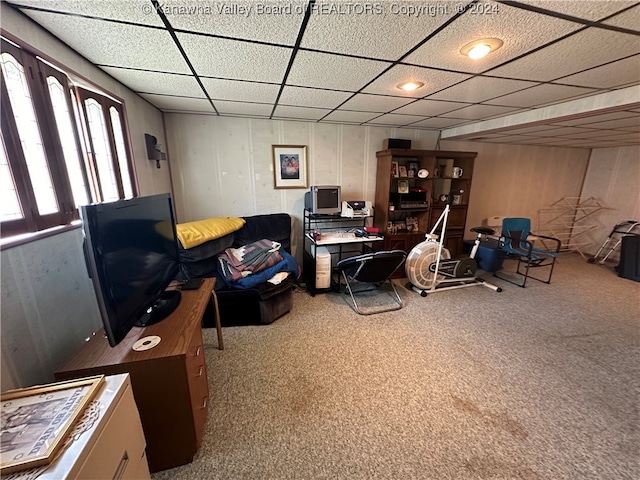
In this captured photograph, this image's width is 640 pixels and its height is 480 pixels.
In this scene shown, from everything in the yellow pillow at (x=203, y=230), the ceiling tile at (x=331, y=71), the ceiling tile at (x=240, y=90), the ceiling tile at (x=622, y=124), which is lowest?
the yellow pillow at (x=203, y=230)

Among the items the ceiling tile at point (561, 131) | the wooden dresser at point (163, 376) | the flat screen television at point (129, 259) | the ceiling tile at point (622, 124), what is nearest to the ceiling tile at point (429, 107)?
the ceiling tile at point (622, 124)

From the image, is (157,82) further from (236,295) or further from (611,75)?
(611,75)

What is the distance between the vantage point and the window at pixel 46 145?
3.73 ft

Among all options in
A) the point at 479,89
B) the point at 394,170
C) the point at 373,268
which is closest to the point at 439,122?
the point at 394,170

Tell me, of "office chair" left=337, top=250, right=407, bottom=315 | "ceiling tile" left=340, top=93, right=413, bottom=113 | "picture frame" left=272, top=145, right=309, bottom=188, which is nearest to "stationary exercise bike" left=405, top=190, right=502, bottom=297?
"office chair" left=337, top=250, right=407, bottom=315

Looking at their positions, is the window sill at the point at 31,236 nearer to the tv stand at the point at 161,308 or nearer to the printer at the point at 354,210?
the tv stand at the point at 161,308

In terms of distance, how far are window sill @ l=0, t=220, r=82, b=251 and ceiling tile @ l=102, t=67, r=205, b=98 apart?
1243 millimetres

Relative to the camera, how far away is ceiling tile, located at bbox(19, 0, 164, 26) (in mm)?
1117

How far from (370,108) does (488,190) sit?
10.5ft

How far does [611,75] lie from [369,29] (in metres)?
2.00

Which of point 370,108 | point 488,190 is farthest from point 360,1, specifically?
point 488,190

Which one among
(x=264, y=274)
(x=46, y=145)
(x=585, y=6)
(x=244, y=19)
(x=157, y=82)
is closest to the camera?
(x=585, y=6)

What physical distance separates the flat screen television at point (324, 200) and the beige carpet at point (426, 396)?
1325mm

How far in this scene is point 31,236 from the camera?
115 cm
